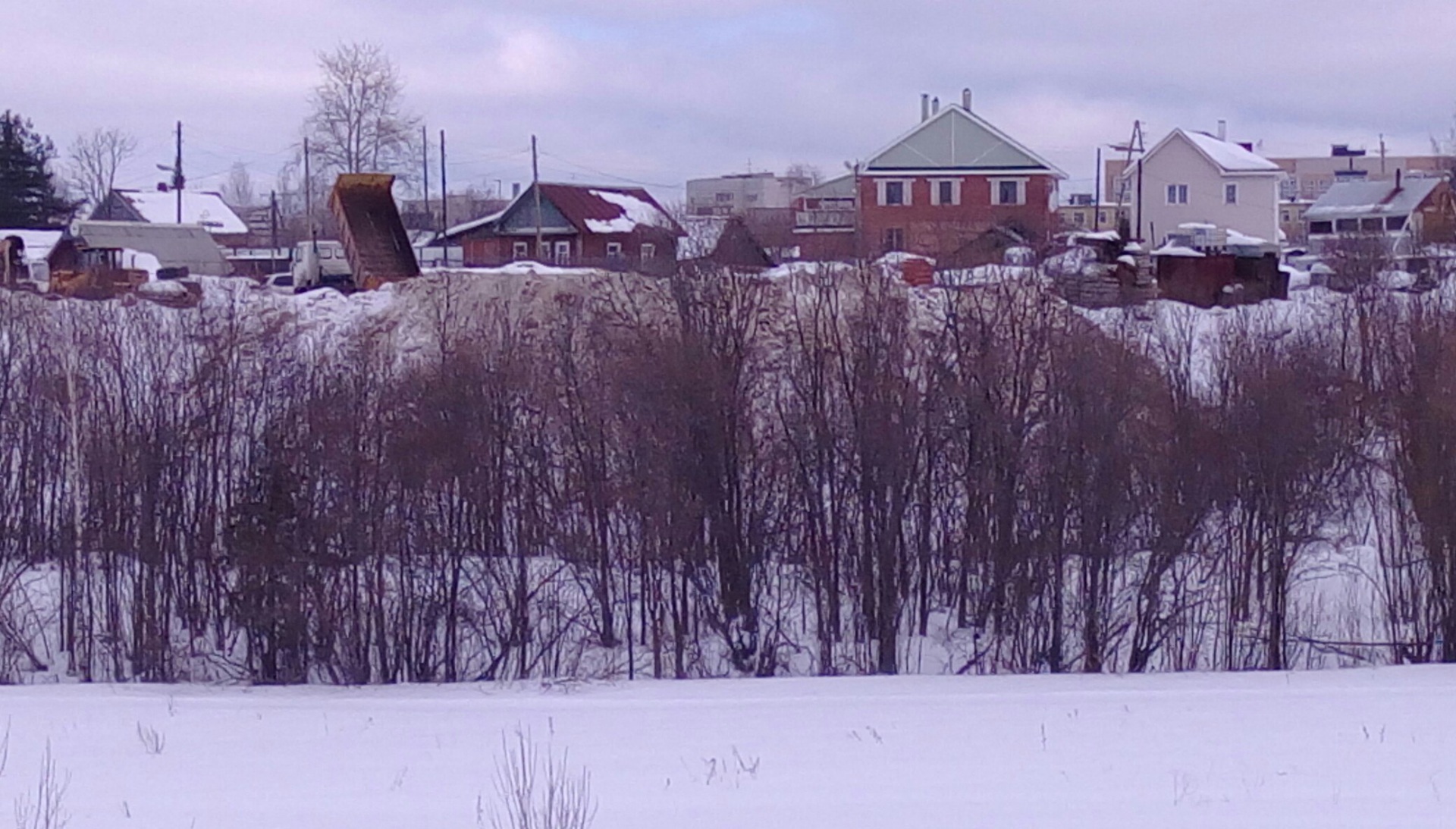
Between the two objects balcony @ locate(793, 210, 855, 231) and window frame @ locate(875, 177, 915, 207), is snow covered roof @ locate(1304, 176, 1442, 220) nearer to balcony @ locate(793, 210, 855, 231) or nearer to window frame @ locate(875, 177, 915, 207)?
window frame @ locate(875, 177, 915, 207)

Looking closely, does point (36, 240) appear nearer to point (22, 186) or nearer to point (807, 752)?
point (22, 186)

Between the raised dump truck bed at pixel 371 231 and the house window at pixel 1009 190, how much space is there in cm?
2562

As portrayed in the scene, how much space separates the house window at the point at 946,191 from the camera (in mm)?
58719

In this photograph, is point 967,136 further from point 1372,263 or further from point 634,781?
point 634,781

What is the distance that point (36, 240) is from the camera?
5912 centimetres

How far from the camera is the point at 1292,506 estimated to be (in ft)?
64.7

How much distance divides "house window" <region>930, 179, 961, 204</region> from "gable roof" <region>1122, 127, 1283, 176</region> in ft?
44.2

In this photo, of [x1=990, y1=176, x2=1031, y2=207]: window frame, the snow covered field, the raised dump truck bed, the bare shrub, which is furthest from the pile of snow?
the bare shrub

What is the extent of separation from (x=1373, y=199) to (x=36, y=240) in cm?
6113

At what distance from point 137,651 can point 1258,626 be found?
44.1ft

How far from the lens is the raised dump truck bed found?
37.6 metres

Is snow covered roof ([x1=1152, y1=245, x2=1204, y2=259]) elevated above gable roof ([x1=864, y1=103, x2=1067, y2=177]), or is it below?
below

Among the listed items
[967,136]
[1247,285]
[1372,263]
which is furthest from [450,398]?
[967,136]

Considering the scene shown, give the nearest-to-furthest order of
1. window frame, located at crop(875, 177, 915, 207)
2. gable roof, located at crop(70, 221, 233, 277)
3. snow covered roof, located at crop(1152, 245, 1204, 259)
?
snow covered roof, located at crop(1152, 245, 1204, 259), gable roof, located at crop(70, 221, 233, 277), window frame, located at crop(875, 177, 915, 207)
